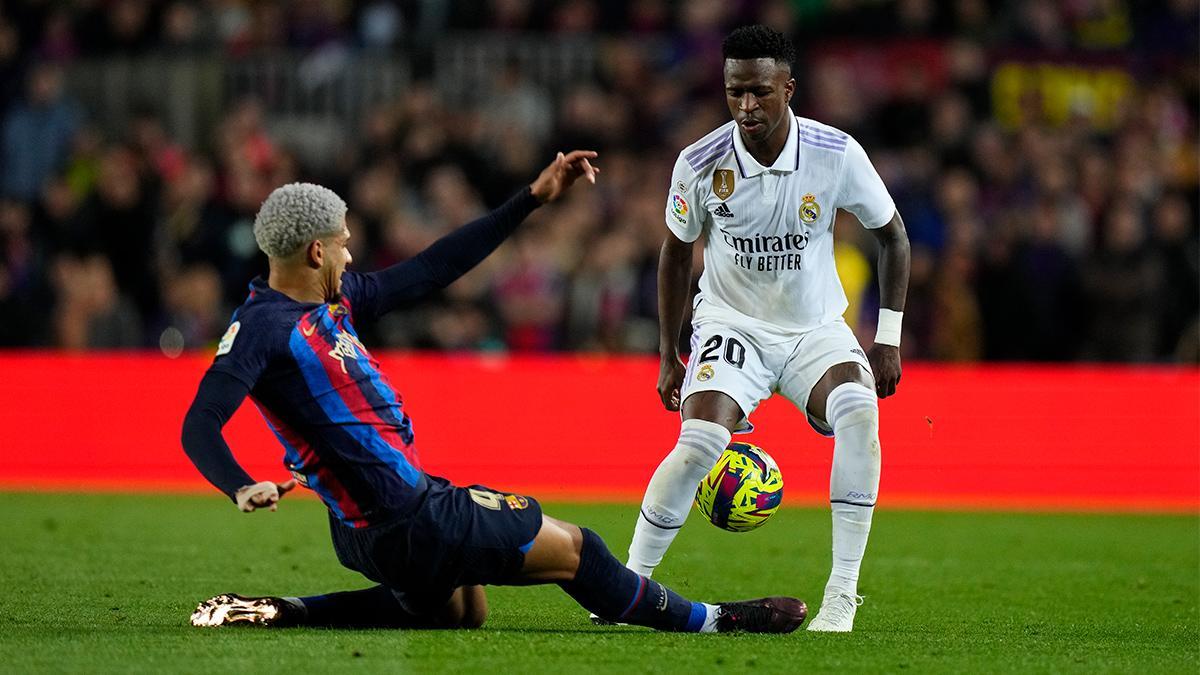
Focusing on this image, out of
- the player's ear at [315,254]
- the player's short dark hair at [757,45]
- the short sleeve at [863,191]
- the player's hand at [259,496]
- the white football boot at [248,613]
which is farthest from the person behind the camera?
the short sleeve at [863,191]

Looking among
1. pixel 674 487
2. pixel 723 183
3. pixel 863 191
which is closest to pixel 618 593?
pixel 674 487

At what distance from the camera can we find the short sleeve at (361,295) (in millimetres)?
6488

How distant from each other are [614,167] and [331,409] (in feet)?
32.7

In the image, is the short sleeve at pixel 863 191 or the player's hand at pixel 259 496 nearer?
the player's hand at pixel 259 496

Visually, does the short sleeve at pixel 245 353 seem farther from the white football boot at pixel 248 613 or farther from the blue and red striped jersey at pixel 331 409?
the white football boot at pixel 248 613

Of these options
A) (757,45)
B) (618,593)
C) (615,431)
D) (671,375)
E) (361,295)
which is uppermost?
(757,45)

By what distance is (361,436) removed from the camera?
244 inches

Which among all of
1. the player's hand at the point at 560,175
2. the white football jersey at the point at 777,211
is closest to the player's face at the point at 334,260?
the player's hand at the point at 560,175

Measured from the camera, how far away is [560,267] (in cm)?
1495

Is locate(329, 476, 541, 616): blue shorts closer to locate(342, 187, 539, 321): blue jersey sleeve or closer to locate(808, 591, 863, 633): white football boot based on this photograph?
locate(342, 187, 539, 321): blue jersey sleeve

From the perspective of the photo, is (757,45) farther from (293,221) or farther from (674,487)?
(293,221)

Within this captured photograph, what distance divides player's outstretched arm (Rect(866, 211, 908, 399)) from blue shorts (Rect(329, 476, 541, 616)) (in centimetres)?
182

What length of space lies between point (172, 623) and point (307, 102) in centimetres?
1110

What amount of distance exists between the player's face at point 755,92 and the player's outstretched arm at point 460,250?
0.71 meters
